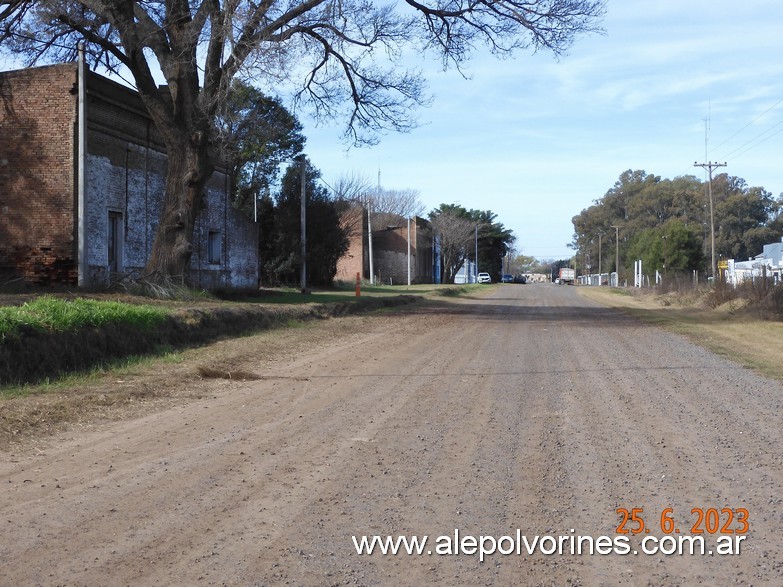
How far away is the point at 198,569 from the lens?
4570mm

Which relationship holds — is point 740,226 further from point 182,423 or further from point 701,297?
point 182,423

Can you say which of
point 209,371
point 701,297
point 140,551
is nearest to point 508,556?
point 140,551

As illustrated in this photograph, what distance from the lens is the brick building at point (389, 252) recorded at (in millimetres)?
69500

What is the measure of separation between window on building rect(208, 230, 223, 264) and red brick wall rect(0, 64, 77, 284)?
32.7 ft

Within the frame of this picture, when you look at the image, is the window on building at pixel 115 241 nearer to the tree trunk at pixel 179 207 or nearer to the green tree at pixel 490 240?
the tree trunk at pixel 179 207

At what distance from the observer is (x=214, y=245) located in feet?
110

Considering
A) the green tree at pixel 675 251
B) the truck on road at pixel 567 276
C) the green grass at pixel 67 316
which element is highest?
the green tree at pixel 675 251

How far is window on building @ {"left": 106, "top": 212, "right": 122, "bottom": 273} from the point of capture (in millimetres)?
25703

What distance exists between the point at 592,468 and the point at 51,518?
401 centimetres

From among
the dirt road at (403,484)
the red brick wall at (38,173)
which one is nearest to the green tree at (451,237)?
the red brick wall at (38,173)

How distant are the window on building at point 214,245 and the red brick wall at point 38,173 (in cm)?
997

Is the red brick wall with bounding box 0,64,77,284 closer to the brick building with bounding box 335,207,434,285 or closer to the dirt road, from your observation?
the dirt road

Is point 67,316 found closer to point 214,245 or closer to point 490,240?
point 214,245

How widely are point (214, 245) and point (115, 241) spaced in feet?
25.2
